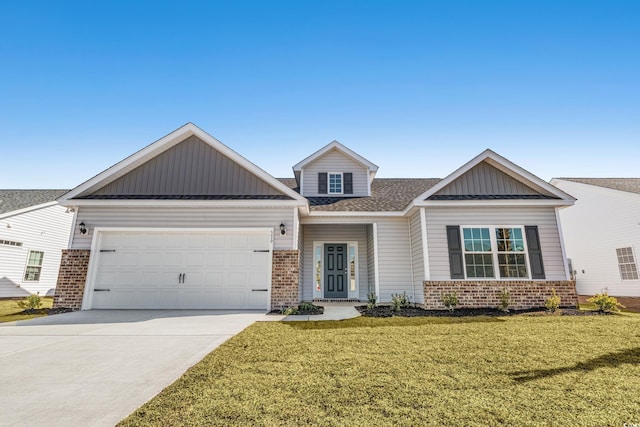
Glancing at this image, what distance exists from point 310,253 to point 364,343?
822cm

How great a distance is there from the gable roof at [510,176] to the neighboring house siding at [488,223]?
1.27 feet

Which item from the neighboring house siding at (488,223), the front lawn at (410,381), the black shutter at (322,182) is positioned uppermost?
the black shutter at (322,182)

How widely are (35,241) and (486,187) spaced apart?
2166cm

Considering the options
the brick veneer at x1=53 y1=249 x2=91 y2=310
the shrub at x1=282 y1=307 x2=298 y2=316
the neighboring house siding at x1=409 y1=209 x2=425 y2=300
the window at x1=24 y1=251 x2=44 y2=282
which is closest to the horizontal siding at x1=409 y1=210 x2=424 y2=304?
the neighboring house siding at x1=409 y1=209 x2=425 y2=300

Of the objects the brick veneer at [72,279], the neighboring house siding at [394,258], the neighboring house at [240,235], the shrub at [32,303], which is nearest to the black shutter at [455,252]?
the neighboring house at [240,235]

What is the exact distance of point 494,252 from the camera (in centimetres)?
977

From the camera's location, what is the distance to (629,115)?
11.0 m

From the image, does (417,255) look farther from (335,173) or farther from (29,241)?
(29,241)

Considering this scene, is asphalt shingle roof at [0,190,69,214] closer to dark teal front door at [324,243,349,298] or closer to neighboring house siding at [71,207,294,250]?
neighboring house siding at [71,207,294,250]

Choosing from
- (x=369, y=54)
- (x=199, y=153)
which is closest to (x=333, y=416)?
(x=199, y=153)

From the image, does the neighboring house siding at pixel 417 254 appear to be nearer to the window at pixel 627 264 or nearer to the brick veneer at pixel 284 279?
the brick veneer at pixel 284 279

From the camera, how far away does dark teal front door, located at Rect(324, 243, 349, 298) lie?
1299 centimetres

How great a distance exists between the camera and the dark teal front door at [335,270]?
1299 centimetres

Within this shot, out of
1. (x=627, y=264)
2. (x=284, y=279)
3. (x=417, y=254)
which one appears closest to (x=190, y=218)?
(x=284, y=279)
